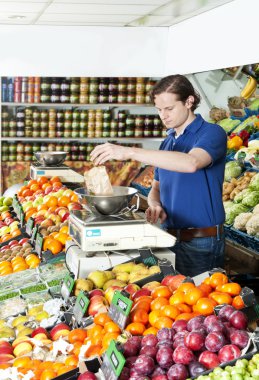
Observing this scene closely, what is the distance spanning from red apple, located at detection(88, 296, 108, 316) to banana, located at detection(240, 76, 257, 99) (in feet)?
15.2

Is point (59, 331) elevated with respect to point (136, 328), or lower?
lower

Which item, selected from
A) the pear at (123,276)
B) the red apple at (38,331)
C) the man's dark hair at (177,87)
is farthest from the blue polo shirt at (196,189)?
the red apple at (38,331)

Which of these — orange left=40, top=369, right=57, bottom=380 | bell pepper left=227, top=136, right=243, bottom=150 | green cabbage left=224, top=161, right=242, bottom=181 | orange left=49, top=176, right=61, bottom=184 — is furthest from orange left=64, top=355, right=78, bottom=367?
bell pepper left=227, top=136, right=243, bottom=150

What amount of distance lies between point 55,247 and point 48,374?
1483mm

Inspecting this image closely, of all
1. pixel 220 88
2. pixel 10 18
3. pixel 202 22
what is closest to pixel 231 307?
pixel 220 88

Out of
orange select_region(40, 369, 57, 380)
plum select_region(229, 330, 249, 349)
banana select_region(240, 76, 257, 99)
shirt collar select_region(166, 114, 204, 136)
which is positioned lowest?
orange select_region(40, 369, 57, 380)

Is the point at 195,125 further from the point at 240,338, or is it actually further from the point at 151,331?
the point at 240,338

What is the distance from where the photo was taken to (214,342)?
192 cm

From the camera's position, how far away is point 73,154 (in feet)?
30.9

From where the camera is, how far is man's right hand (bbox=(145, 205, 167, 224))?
11.2 feet

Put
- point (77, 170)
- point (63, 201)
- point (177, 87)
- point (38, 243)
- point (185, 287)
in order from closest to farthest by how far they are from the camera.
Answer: point (185, 287) < point (177, 87) < point (38, 243) < point (63, 201) < point (77, 170)

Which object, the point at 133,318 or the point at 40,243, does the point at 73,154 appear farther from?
the point at 133,318

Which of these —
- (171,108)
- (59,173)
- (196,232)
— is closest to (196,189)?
(196,232)

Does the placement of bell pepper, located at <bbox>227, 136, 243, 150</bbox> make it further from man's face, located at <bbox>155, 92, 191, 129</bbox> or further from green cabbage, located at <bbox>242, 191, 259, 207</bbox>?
man's face, located at <bbox>155, 92, 191, 129</bbox>
